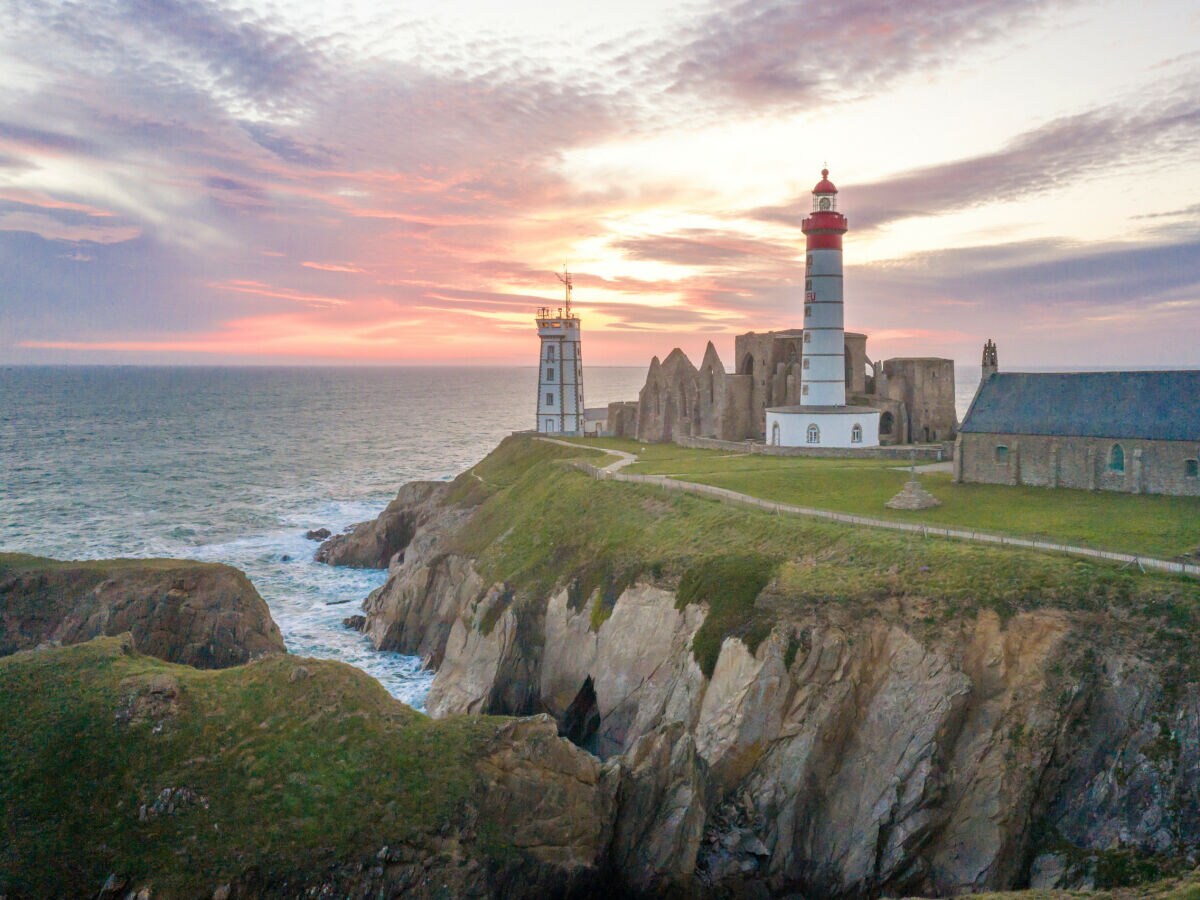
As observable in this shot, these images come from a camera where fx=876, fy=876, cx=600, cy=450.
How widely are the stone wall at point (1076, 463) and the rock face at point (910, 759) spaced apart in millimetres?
17875

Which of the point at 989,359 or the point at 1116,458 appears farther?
the point at 989,359

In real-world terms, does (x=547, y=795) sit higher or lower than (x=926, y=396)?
lower

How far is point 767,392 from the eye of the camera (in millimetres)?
74062

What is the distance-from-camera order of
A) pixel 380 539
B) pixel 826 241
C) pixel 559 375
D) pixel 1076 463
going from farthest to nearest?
pixel 559 375 → pixel 380 539 → pixel 826 241 → pixel 1076 463

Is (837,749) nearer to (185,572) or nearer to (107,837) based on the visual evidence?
(107,837)

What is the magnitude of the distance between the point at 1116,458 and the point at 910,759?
2377cm

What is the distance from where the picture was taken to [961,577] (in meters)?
29.2

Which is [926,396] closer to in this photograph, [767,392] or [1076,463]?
[767,392]

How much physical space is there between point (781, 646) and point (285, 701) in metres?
15.4

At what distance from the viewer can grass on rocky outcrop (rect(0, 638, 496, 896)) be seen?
20.1 m

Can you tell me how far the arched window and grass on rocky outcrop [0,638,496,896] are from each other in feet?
109

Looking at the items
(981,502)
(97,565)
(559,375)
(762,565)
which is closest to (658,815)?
(762,565)

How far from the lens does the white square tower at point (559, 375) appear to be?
9275 cm

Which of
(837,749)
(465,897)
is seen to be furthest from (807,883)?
(465,897)
